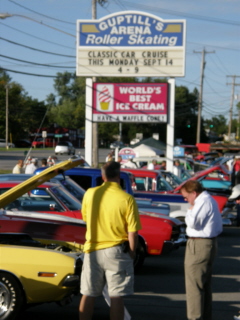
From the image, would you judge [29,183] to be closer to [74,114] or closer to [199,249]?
[199,249]

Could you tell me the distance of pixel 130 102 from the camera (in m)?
25.4

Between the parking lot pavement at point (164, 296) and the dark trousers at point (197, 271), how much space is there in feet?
3.51

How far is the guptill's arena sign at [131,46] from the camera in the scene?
25000 mm

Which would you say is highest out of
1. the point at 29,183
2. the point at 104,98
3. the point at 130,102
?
the point at 104,98

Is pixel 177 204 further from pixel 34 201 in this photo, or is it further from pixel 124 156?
pixel 124 156

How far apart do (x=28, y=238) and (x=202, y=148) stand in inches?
2260

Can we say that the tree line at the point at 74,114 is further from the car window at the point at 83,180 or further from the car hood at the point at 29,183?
the car hood at the point at 29,183

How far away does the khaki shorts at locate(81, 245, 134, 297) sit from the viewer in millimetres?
5930

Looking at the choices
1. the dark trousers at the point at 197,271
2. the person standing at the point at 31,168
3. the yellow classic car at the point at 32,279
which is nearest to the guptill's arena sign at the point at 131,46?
the person standing at the point at 31,168

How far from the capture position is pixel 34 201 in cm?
994

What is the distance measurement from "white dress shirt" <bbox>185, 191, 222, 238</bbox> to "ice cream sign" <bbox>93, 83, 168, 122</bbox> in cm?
1887

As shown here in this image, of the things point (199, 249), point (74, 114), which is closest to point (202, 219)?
point (199, 249)

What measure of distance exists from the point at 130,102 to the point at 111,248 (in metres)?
19.7

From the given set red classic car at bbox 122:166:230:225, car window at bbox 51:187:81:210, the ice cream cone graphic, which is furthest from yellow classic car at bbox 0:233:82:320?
the ice cream cone graphic
